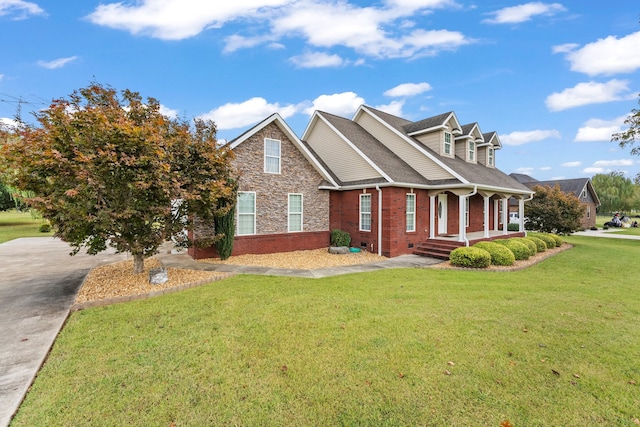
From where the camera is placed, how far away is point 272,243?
1324 cm

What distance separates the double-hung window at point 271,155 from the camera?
13.1 metres

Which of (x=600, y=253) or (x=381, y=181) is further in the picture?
(x=600, y=253)

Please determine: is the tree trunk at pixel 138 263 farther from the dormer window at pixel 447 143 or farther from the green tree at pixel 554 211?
the green tree at pixel 554 211

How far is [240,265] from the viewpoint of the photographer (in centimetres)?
1063

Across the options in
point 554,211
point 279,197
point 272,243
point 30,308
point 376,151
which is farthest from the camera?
point 554,211

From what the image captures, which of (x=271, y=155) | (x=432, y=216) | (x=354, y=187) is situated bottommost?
(x=432, y=216)

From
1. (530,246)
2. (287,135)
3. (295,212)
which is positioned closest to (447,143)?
(530,246)

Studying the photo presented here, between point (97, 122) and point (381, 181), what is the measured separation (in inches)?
409

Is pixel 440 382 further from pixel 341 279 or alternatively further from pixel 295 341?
pixel 341 279

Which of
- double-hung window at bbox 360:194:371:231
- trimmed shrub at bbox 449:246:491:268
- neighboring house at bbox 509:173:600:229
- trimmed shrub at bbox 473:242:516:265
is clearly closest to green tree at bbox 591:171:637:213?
neighboring house at bbox 509:173:600:229

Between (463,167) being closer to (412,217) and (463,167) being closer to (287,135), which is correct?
(412,217)

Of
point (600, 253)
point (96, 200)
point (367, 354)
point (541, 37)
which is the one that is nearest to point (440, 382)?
point (367, 354)

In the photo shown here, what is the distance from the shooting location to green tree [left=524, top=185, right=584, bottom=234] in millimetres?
18756

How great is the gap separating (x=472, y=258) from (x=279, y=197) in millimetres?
8658
